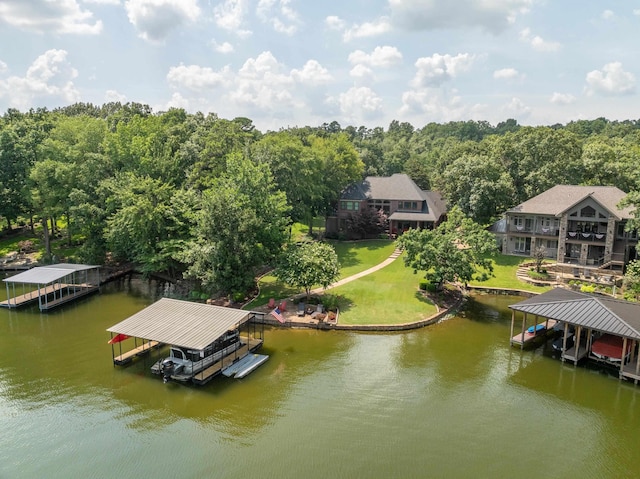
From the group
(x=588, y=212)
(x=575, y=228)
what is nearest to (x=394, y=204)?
(x=575, y=228)

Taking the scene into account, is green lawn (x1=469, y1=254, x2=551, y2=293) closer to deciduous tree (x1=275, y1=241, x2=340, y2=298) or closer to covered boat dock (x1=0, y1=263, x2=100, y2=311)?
deciduous tree (x1=275, y1=241, x2=340, y2=298)

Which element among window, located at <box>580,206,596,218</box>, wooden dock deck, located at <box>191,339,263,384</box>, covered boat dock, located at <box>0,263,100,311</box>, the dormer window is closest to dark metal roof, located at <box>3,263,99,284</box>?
covered boat dock, located at <box>0,263,100,311</box>

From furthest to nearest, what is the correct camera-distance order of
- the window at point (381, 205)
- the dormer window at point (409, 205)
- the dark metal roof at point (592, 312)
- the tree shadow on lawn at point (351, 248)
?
the window at point (381, 205) → the dormer window at point (409, 205) → the tree shadow on lawn at point (351, 248) → the dark metal roof at point (592, 312)

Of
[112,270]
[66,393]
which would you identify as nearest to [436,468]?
[66,393]

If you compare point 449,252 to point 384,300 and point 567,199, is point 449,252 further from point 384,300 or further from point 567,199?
point 567,199

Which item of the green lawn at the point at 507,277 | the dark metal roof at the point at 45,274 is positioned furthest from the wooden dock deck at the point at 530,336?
the dark metal roof at the point at 45,274

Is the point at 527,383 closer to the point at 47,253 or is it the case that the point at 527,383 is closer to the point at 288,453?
the point at 288,453

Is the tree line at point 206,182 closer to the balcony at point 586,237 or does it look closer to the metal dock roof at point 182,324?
the metal dock roof at point 182,324
